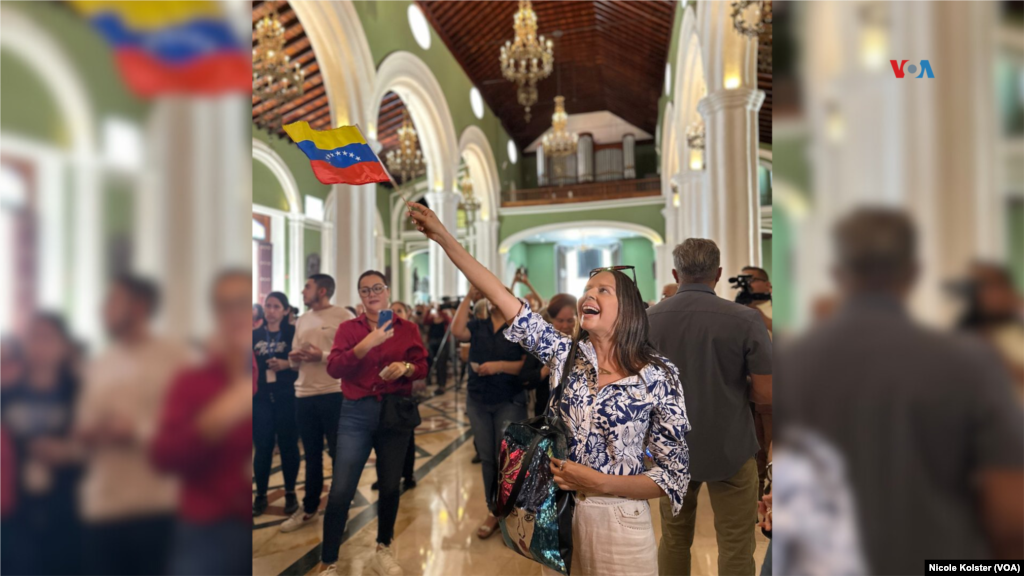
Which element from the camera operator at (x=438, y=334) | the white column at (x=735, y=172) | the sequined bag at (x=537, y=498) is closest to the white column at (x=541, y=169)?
the camera operator at (x=438, y=334)

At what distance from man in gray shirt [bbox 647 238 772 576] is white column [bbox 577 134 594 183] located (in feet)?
59.7

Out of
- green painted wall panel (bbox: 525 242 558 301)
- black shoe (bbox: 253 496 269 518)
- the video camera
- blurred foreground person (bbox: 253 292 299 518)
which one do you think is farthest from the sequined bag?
green painted wall panel (bbox: 525 242 558 301)

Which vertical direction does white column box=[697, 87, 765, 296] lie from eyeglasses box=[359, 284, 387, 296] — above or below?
above

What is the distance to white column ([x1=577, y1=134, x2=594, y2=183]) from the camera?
20.0 metres

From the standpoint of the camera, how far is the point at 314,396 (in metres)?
3.43

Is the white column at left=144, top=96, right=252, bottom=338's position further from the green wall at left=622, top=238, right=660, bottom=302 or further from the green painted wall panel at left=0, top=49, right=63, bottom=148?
the green wall at left=622, top=238, right=660, bottom=302

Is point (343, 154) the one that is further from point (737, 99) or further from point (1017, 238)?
point (737, 99)

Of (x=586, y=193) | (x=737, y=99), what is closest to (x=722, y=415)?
(x=737, y=99)

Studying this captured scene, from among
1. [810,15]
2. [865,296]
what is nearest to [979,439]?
[865,296]

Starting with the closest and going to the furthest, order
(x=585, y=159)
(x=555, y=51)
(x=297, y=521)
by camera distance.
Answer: (x=297, y=521) → (x=555, y=51) → (x=585, y=159)

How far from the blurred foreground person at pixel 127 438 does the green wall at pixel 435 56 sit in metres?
7.65

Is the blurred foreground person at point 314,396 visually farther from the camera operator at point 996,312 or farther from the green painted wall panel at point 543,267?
the green painted wall panel at point 543,267

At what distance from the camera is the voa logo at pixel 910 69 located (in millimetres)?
660

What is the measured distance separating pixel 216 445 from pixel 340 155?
1.63 meters
